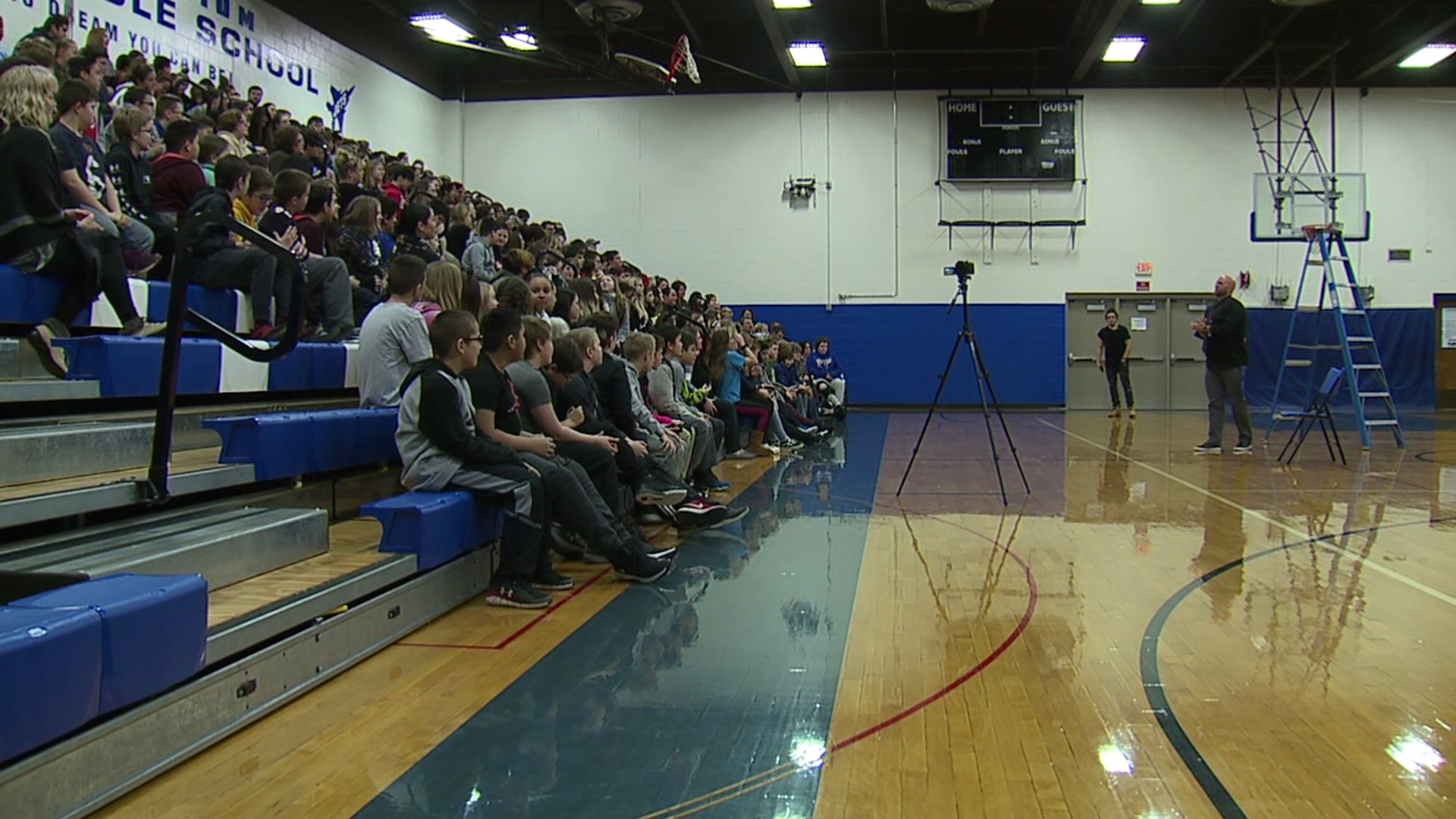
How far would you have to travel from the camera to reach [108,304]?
4.45 m

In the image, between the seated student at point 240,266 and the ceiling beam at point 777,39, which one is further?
the ceiling beam at point 777,39

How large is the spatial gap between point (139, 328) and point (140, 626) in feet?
8.13

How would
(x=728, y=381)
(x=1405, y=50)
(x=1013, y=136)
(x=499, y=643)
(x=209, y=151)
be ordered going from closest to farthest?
(x=499, y=643) → (x=209, y=151) → (x=728, y=381) → (x=1405, y=50) → (x=1013, y=136)

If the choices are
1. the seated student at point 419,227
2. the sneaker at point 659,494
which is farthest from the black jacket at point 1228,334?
the seated student at point 419,227

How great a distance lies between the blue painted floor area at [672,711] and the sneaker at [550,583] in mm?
259

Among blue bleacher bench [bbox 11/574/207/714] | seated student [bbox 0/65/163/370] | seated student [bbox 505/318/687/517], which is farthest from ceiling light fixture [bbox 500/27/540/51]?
blue bleacher bench [bbox 11/574/207/714]

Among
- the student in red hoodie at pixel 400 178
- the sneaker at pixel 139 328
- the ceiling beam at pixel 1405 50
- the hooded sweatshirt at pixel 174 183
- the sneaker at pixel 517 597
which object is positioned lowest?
the sneaker at pixel 517 597

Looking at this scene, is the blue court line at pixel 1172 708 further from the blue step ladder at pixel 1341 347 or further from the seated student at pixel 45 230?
the blue step ladder at pixel 1341 347

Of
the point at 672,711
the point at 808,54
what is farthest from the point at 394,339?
the point at 808,54

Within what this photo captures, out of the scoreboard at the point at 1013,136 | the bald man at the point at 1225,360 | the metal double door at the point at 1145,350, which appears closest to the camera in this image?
the bald man at the point at 1225,360

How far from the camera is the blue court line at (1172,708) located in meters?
2.26

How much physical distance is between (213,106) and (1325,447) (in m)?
10.0

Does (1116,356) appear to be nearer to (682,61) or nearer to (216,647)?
(682,61)

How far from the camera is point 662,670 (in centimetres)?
321
